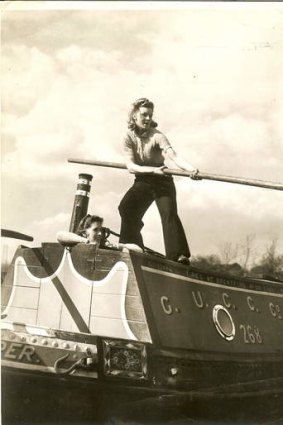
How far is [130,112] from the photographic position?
3197 millimetres

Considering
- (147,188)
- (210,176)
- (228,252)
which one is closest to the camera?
(210,176)

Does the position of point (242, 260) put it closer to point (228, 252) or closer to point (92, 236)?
point (228, 252)

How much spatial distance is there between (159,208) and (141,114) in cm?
64

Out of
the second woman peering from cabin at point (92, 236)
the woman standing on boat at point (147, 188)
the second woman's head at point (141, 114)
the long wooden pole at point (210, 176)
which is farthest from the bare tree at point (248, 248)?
the second woman's head at point (141, 114)

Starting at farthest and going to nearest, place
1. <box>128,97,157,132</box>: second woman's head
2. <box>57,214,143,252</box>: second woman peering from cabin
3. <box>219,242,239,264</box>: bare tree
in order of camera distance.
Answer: <box>219,242,239,264</box>: bare tree < <box>128,97,157,132</box>: second woman's head < <box>57,214,143,252</box>: second woman peering from cabin

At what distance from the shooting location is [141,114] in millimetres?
3201

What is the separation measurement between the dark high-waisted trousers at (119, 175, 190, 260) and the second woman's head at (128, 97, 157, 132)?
0.35 metres

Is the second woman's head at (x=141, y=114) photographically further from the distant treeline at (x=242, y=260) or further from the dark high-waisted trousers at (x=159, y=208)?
the distant treeline at (x=242, y=260)

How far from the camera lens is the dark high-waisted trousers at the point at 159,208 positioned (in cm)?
320

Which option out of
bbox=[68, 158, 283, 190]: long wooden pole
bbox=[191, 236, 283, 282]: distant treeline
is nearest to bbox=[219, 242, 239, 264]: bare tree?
bbox=[191, 236, 283, 282]: distant treeline

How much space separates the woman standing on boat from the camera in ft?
10.5

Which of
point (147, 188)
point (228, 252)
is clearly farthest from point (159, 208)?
point (228, 252)

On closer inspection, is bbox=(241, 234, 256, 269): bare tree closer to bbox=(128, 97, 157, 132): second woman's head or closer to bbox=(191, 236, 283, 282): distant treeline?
bbox=(191, 236, 283, 282): distant treeline

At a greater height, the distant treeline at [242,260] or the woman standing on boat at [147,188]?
the woman standing on boat at [147,188]
